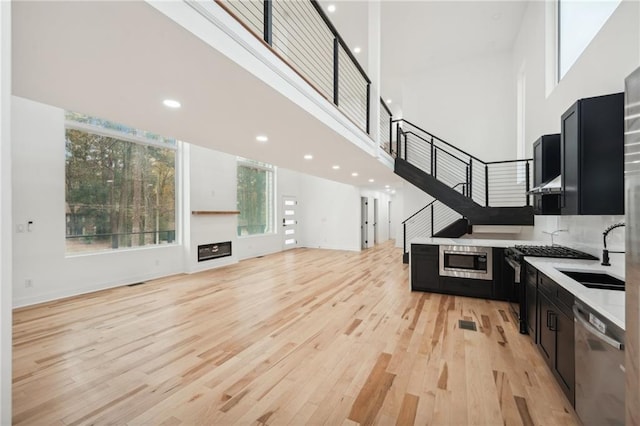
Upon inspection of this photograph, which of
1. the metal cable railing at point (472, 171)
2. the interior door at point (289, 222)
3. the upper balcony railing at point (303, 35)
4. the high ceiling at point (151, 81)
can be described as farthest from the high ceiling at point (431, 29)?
the interior door at point (289, 222)

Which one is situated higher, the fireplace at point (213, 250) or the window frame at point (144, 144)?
the window frame at point (144, 144)

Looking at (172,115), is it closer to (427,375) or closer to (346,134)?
(346,134)

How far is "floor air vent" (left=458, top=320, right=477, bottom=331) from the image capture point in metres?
3.37

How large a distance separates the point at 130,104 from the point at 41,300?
372 cm

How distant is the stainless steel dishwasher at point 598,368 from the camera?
4.42 ft

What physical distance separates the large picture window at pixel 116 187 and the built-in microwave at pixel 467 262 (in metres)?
5.78

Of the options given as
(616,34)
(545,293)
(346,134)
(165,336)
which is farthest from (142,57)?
(616,34)

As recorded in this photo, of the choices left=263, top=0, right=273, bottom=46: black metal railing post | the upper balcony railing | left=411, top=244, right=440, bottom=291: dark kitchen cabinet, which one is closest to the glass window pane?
the upper balcony railing

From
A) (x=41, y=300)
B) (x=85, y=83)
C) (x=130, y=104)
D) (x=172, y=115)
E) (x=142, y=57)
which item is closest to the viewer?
(x=142, y=57)

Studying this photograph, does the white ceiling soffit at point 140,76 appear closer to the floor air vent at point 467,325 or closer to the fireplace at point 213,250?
the floor air vent at point 467,325

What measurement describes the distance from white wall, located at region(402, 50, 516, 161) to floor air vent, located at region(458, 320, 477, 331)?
5767mm

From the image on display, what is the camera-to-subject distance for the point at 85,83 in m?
2.25

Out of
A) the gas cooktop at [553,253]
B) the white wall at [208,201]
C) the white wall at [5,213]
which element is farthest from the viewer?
the white wall at [208,201]

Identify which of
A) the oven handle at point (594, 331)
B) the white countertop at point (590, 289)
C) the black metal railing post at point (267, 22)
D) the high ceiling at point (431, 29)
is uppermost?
the high ceiling at point (431, 29)
